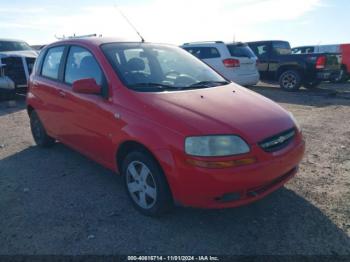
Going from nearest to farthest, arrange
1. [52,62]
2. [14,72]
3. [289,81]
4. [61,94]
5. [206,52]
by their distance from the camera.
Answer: [61,94] < [52,62] < [14,72] < [206,52] < [289,81]

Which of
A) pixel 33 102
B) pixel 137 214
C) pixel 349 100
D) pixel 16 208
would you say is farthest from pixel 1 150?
pixel 349 100

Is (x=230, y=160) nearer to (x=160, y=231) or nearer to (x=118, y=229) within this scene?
(x=160, y=231)

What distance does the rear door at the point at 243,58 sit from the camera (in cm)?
1051

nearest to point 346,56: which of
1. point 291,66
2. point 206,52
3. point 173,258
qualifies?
point 291,66

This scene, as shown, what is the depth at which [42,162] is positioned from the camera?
491 centimetres

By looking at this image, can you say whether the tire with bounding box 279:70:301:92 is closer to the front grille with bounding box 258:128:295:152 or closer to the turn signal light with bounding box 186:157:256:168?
the front grille with bounding box 258:128:295:152

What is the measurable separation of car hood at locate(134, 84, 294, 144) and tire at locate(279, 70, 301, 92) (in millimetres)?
8645

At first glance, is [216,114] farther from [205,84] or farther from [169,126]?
[205,84]

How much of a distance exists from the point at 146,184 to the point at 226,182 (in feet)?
2.99

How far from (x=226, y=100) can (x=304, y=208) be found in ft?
4.66

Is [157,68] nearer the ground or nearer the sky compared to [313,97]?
nearer the sky

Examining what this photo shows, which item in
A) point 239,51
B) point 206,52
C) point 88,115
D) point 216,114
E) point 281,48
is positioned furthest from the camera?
point 281,48

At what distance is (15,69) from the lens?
10.1 metres

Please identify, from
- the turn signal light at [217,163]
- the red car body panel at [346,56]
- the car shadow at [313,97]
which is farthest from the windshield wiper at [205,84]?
the red car body panel at [346,56]
